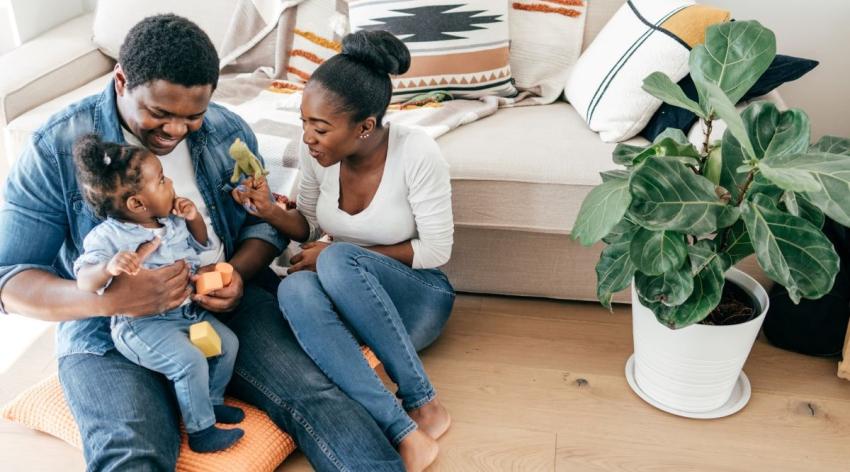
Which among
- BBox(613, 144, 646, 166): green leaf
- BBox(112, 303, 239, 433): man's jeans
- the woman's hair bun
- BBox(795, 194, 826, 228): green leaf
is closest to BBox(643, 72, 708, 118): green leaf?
BBox(613, 144, 646, 166): green leaf

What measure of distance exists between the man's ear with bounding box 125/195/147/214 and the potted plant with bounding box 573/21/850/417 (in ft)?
2.59

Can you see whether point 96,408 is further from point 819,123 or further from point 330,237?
point 819,123

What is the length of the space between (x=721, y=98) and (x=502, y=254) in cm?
88

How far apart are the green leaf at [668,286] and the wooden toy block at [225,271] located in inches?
32.0

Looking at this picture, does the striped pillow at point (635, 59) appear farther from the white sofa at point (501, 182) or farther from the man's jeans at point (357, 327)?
the man's jeans at point (357, 327)

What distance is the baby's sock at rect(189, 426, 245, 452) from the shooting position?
1489 mm

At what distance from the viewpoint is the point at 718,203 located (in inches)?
54.0

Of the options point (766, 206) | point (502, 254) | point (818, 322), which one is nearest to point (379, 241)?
point (502, 254)

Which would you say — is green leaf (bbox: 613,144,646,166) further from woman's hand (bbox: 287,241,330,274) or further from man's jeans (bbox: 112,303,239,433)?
man's jeans (bbox: 112,303,239,433)

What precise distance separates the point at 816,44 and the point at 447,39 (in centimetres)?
109

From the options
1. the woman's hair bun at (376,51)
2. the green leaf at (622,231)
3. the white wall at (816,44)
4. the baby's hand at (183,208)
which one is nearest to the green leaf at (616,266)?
the green leaf at (622,231)

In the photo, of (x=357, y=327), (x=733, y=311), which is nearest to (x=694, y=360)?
(x=733, y=311)

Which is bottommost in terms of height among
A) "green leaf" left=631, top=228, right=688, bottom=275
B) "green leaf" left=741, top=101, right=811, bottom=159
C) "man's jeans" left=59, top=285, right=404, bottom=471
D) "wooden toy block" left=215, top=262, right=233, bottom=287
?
"man's jeans" left=59, top=285, right=404, bottom=471

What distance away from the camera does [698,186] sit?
4.48ft
